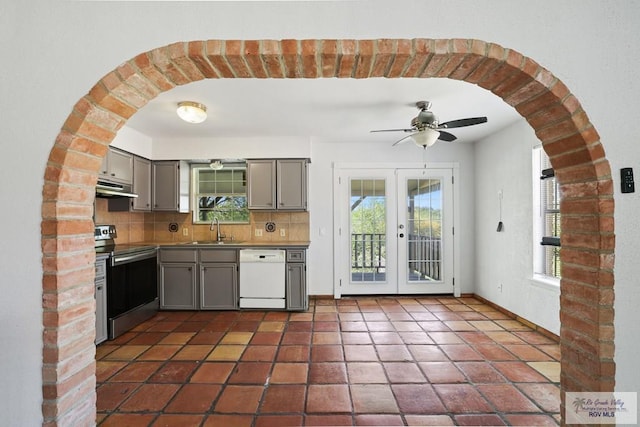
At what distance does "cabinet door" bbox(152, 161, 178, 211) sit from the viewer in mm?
4402

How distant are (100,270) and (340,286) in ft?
10.2

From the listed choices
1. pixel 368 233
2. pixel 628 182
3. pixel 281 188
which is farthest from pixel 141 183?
pixel 628 182

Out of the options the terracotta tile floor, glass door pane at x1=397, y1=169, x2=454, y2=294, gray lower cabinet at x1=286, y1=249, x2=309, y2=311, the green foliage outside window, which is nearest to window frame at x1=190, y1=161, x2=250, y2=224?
the green foliage outside window

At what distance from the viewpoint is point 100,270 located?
3.04 meters

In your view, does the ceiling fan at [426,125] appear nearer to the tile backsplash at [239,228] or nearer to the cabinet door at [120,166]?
the tile backsplash at [239,228]

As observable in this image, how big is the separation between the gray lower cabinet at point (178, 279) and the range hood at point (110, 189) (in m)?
0.91

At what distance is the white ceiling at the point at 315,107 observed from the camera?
2.74 m

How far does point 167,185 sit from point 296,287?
7.83ft

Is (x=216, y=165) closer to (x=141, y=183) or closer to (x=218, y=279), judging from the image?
(x=141, y=183)

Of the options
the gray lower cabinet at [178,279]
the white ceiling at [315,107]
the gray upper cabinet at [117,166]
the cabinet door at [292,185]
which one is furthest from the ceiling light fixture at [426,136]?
the gray upper cabinet at [117,166]

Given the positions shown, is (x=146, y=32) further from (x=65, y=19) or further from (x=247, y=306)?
(x=247, y=306)

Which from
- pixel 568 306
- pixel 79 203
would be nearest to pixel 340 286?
pixel 568 306

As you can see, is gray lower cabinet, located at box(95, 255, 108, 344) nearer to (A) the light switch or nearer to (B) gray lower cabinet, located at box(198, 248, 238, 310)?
(B) gray lower cabinet, located at box(198, 248, 238, 310)

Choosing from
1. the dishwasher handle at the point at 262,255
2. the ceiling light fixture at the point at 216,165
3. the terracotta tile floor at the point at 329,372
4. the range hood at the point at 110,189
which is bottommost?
the terracotta tile floor at the point at 329,372
